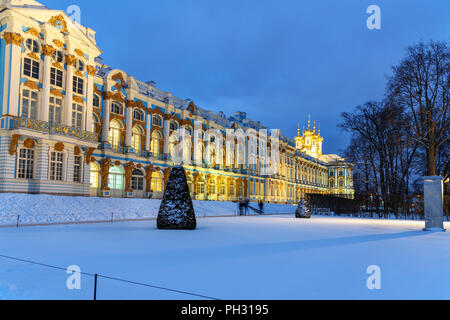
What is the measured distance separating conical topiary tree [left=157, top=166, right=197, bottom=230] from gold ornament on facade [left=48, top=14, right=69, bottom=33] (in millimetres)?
18343

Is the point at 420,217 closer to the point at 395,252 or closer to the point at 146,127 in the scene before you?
the point at 395,252

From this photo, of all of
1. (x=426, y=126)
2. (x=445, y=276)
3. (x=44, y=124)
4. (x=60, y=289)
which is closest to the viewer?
(x=60, y=289)

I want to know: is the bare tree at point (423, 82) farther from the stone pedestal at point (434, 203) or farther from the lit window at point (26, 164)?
the lit window at point (26, 164)

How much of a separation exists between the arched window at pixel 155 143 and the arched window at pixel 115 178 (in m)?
5.58

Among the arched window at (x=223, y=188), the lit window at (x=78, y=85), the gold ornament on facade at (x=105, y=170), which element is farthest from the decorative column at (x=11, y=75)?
the arched window at (x=223, y=188)

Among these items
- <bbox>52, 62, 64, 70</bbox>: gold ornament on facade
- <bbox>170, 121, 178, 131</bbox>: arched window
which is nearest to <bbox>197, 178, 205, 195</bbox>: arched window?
<bbox>170, 121, 178, 131</bbox>: arched window

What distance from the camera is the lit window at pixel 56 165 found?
25.7m

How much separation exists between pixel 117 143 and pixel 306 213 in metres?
19.2

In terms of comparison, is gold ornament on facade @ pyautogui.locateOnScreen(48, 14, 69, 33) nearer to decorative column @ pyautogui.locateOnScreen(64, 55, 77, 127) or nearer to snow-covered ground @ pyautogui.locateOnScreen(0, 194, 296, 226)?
decorative column @ pyautogui.locateOnScreen(64, 55, 77, 127)

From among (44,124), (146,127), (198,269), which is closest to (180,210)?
(198,269)

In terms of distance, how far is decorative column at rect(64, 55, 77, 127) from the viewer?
27.1 meters

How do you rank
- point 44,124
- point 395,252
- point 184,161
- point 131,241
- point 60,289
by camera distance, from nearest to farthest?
point 60,289, point 395,252, point 131,241, point 44,124, point 184,161

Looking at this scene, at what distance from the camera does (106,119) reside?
32688 millimetres

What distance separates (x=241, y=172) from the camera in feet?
182
